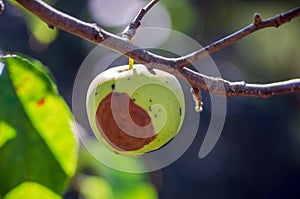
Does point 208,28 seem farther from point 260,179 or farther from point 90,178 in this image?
point 90,178

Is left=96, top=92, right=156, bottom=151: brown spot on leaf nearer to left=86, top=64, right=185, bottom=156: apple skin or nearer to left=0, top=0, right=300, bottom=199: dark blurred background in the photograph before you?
left=86, top=64, right=185, bottom=156: apple skin

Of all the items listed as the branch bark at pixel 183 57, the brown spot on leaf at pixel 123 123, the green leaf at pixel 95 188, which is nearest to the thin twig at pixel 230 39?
the branch bark at pixel 183 57

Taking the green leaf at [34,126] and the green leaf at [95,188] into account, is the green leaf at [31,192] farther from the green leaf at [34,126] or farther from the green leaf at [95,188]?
the green leaf at [95,188]

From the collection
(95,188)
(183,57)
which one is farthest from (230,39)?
(95,188)

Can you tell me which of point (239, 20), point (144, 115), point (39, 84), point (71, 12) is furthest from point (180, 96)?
point (239, 20)

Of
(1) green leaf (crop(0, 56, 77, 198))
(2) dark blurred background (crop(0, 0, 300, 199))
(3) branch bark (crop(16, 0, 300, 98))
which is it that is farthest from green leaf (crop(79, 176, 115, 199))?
(2) dark blurred background (crop(0, 0, 300, 199))

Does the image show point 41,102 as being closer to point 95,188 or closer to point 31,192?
point 31,192
